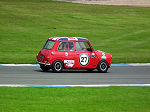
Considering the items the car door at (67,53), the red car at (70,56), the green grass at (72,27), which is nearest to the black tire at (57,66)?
the red car at (70,56)

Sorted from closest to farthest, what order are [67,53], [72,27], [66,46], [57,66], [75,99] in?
1. [75,99]
2. [57,66]
3. [67,53]
4. [66,46]
5. [72,27]

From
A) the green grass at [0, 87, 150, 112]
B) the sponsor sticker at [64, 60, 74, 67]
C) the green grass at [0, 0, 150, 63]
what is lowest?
the green grass at [0, 0, 150, 63]

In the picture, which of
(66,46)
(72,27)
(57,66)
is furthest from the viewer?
(72,27)

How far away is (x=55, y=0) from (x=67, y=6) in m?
6.80

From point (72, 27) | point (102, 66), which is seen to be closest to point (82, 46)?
point (102, 66)

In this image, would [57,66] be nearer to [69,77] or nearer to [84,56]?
[84,56]

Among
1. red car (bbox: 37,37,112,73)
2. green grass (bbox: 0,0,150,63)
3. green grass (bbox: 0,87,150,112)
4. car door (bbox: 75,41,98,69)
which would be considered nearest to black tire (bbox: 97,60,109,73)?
red car (bbox: 37,37,112,73)

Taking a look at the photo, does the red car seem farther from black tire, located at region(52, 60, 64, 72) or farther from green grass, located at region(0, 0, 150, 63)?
green grass, located at region(0, 0, 150, 63)

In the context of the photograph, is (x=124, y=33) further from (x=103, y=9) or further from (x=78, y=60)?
(x=78, y=60)

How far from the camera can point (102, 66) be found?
22125 millimetres

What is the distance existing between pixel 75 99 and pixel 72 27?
2973 centimetres

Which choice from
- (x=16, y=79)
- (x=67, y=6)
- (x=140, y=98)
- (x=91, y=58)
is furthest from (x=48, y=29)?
(x=140, y=98)

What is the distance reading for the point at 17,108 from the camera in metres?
12.2

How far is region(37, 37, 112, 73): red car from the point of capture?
21.3 metres
